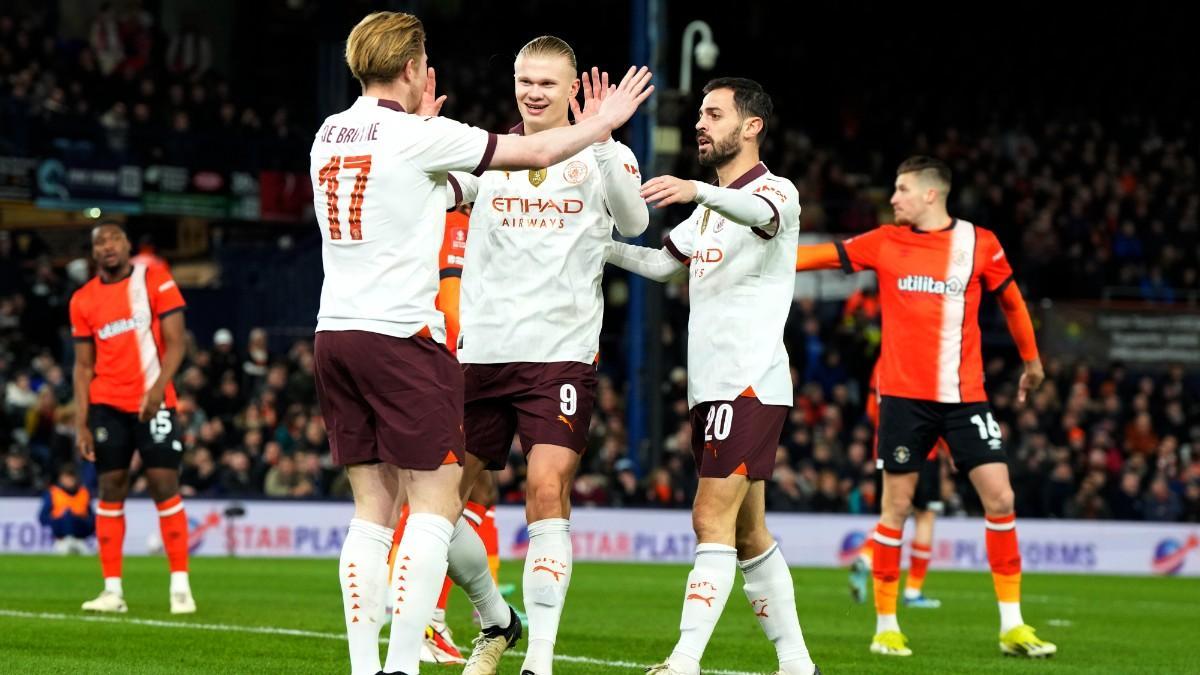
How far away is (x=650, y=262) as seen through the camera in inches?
307

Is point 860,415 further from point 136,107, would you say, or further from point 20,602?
point 20,602

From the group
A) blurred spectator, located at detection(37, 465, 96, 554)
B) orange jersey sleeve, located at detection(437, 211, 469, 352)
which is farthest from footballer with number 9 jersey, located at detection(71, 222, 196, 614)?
blurred spectator, located at detection(37, 465, 96, 554)

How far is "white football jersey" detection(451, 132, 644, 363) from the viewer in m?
7.30

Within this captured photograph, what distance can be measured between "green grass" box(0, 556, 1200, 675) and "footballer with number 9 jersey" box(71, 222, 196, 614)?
0.46 m

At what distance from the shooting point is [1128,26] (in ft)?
123

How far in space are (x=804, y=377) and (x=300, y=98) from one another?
1194 centimetres

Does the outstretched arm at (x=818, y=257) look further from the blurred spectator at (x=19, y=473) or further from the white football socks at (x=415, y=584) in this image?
the blurred spectator at (x=19, y=473)

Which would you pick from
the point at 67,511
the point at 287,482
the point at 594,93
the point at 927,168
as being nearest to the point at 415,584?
the point at 594,93

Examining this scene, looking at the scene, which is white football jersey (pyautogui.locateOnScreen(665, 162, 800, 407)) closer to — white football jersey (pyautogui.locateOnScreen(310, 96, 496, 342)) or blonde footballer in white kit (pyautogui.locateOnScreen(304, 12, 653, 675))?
blonde footballer in white kit (pyautogui.locateOnScreen(304, 12, 653, 675))

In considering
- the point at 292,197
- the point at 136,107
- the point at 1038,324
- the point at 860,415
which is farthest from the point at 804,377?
the point at 136,107

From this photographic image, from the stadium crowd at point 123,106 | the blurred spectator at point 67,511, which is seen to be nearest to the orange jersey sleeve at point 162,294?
the blurred spectator at point 67,511

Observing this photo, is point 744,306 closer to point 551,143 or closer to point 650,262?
point 650,262

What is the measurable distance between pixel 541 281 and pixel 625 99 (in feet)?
3.33

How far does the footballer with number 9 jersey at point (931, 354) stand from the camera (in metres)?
9.83
